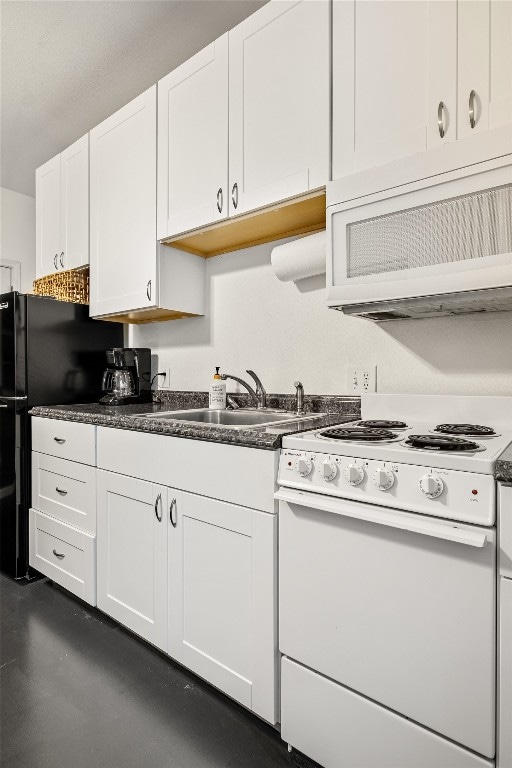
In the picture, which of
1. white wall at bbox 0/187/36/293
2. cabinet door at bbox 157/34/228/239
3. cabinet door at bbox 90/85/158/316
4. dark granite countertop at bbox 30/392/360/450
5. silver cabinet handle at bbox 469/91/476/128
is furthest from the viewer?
white wall at bbox 0/187/36/293

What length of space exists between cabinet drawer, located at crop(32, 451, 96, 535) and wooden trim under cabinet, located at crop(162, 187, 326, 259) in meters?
1.18

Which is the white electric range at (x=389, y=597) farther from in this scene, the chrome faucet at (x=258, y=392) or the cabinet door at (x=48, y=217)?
the cabinet door at (x=48, y=217)

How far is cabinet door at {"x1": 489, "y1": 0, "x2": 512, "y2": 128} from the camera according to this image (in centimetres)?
117

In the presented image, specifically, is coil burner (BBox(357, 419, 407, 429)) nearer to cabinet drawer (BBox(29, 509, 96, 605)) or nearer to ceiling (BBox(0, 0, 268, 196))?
cabinet drawer (BBox(29, 509, 96, 605))

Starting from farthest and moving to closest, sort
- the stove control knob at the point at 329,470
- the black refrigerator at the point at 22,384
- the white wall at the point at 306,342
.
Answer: the black refrigerator at the point at 22,384 < the white wall at the point at 306,342 < the stove control knob at the point at 329,470

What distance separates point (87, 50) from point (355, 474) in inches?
95.5

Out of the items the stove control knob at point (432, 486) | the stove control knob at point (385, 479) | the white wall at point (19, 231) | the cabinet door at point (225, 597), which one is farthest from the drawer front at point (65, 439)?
the white wall at point (19, 231)

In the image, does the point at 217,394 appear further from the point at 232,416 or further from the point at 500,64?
the point at 500,64

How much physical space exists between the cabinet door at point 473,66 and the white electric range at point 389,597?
2.87ft

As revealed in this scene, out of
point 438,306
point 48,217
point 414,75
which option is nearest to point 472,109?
point 414,75

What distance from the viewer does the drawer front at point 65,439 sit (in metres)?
1.95

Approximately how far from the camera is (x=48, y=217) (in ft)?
9.41

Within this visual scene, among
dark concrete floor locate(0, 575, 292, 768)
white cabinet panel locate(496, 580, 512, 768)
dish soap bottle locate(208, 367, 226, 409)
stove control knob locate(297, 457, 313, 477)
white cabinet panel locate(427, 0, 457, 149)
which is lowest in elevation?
dark concrete floor locate(0, 575, 292, 768)

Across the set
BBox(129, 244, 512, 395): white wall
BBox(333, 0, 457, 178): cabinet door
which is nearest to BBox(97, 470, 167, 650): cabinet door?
BBox(129, 244, 512, 395): white wall
